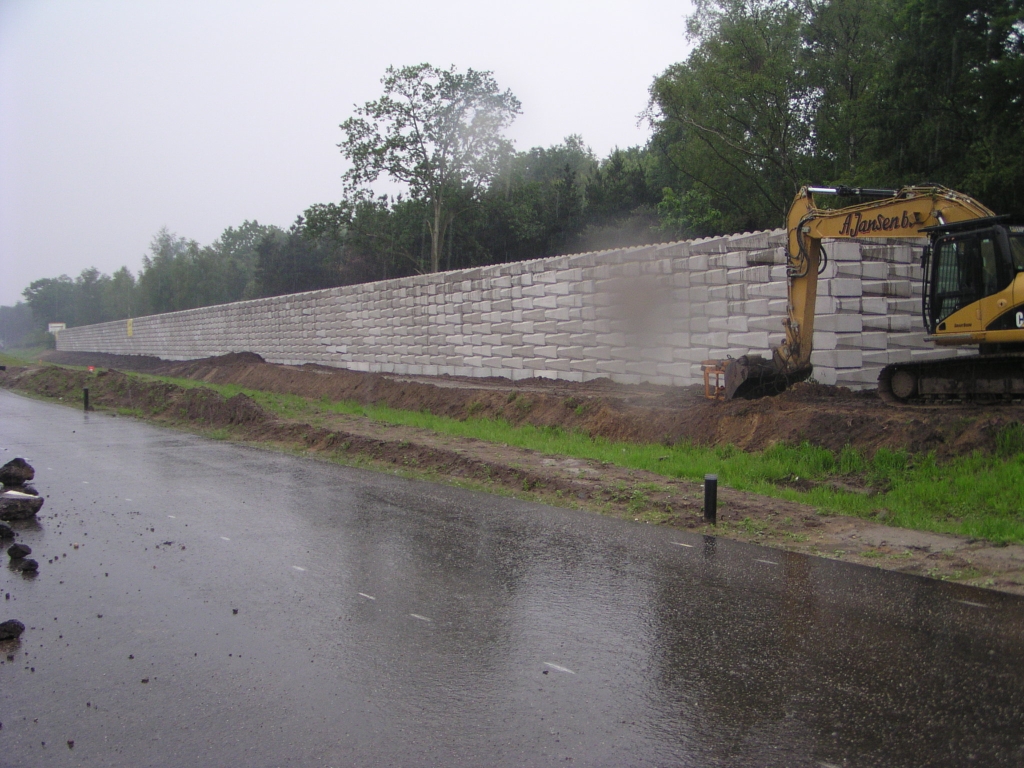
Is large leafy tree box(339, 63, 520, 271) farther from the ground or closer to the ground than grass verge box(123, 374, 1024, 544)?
farther from the ground

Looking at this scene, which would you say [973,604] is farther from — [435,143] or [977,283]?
[435,143]

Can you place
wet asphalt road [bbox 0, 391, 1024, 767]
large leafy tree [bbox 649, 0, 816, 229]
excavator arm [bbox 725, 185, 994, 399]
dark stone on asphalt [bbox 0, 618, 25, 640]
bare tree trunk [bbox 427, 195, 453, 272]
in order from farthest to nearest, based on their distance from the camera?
bare tree trunk [bbox 427, 195, 453, 272] < large leafy tree [bbox 649, 0, 816, 229] < excavator arm [bbox 725, 185, 994, 399] < dark stone on asphalt [bbox 0, 618, 25, 640] < wet asphalt road [bbox 0, 391, 1024, 767]

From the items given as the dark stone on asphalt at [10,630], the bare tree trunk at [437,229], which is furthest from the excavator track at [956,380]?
the bare tree trunk at [437,229]

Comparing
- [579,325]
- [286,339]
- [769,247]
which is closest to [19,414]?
[286,339]

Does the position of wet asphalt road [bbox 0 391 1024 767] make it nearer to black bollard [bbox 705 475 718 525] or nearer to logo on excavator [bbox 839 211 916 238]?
black bollard [bbox 705 475 718 525]

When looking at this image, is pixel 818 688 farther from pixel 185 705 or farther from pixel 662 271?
pixel 662 271

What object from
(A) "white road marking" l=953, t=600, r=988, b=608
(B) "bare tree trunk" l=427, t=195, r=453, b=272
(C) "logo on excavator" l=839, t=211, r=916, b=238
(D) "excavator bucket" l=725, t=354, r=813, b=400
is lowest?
(A) "white road marking" l=953, t=600, r=988, b=608

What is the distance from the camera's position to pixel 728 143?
120 feet

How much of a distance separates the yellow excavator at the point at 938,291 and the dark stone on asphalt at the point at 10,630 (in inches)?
452

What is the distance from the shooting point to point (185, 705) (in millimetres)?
4855

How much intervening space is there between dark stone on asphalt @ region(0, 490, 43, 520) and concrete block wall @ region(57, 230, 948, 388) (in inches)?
470

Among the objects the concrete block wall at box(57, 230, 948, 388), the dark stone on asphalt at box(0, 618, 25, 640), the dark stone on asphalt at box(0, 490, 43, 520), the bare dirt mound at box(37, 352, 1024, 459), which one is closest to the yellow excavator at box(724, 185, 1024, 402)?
the bare dirt mound at box(37, 352, 1024, 459)

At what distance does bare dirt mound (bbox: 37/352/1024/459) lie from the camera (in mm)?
11133

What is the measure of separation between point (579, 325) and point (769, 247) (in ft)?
19.3
